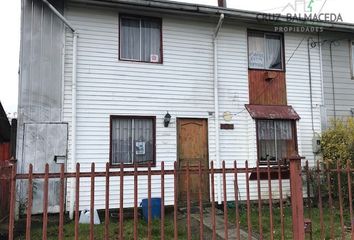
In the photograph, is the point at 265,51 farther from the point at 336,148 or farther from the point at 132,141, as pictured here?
the point at 132,141

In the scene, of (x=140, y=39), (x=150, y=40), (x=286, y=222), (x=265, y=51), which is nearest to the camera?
(x=286, y=222)

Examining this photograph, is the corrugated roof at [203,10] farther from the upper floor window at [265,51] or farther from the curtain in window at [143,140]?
the curtain in window at [143,140]

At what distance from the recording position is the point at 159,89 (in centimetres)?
1052

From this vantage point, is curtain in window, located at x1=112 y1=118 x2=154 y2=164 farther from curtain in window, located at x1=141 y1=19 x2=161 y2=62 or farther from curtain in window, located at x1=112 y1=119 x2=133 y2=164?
curtain in window, located at x1=141 y1=19 x2=161 y2=62

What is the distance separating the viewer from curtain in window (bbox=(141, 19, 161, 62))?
35.1 feet

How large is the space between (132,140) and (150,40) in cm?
315

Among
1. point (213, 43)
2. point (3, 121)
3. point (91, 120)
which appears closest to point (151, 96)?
point (91, 120)

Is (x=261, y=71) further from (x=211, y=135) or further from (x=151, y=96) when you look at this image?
(x=151, y=96)

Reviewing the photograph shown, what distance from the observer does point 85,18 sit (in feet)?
33.0

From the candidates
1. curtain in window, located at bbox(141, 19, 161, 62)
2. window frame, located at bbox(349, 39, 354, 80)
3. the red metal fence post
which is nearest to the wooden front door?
curtain in window, located at bbox(141, 19, 161, 62)

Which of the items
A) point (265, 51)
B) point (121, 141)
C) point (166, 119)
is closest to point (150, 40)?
point (166, 119)

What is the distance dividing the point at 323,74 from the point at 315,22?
6.07 ft

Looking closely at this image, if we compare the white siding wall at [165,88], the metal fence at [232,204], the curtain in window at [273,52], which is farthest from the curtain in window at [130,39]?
the curtain in window at [273,52]

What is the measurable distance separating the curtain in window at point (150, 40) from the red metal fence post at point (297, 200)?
660cm
